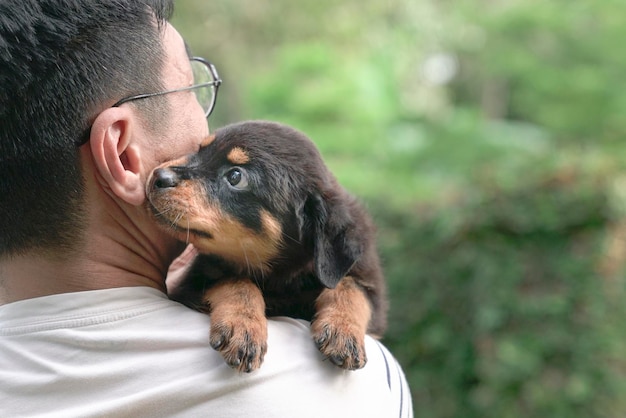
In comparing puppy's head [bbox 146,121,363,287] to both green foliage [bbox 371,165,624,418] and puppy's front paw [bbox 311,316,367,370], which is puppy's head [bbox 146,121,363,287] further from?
green foliage [bbox 371,165,624,418]

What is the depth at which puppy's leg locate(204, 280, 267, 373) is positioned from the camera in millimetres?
2086

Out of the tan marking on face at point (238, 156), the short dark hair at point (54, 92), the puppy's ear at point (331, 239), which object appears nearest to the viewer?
the short dark hair at point (54, 92)

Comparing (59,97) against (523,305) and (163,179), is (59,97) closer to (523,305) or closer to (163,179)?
(163,179)

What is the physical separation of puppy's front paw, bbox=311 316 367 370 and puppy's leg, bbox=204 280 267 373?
0.17 m

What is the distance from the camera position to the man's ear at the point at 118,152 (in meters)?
2.28

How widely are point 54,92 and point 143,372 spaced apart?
2.72 feet

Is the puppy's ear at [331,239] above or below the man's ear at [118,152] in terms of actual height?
below

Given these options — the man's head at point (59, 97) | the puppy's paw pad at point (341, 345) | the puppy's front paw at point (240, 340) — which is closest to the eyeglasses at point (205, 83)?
the man's head at point (59, 97)

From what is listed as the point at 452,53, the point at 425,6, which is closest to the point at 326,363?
the point at 425,6

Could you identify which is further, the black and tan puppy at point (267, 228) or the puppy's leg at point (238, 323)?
the black and tan puppy at point (267, 228)

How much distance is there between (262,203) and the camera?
2717 millimetres

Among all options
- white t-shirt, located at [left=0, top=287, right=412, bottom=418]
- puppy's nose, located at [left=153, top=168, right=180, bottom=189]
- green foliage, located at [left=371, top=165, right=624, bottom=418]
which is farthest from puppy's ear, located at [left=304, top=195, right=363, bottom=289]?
green foliage, located at [left=371, top=165, right=624, bottom=418]

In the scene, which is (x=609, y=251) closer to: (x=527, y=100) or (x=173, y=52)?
(x=173, y=52)

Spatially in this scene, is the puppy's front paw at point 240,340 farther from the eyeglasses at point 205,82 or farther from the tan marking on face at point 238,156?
the eyeglasses at point 205,82
